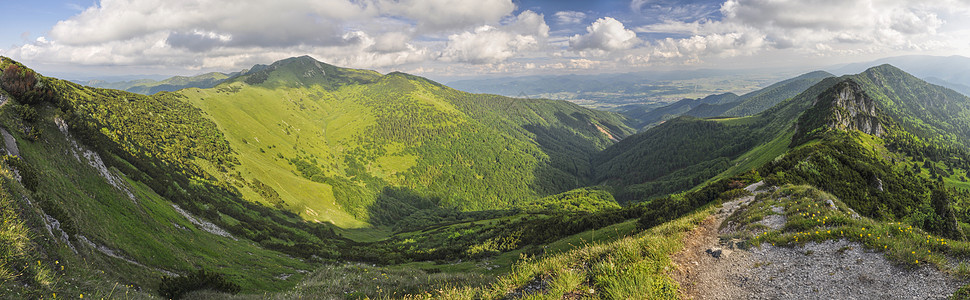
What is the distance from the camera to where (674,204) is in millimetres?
50188

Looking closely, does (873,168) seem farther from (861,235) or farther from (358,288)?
(358,288)

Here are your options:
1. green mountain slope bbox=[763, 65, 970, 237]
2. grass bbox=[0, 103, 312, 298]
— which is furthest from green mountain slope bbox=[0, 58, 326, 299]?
green mountain slope bbox=[763, 65, 970, 237]

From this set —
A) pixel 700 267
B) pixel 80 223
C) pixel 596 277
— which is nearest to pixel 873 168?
pixel 700 267

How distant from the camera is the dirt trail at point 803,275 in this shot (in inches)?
372

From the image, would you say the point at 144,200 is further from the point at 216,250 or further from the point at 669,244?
the point at 669,244

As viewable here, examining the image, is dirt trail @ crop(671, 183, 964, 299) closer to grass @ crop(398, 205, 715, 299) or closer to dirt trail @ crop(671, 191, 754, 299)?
dirt trail @ crop(671, 191, 754, 299)

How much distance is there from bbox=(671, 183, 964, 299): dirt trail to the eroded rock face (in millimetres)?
157154

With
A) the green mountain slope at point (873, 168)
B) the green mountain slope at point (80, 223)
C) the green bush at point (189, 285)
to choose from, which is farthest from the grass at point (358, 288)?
the green mountain slope at point (873, 168)

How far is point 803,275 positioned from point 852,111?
200463 millimetres

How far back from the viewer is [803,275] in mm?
11352

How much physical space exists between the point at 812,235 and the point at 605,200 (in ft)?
632

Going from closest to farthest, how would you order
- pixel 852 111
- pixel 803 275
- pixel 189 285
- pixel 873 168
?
pixel 803 275
pixel 189 285
pixel 873 168
pixel 852 111

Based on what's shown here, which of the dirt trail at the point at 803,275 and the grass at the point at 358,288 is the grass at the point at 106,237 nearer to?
the grass at the point at 358,288

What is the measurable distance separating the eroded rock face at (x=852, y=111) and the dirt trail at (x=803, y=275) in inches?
6187
